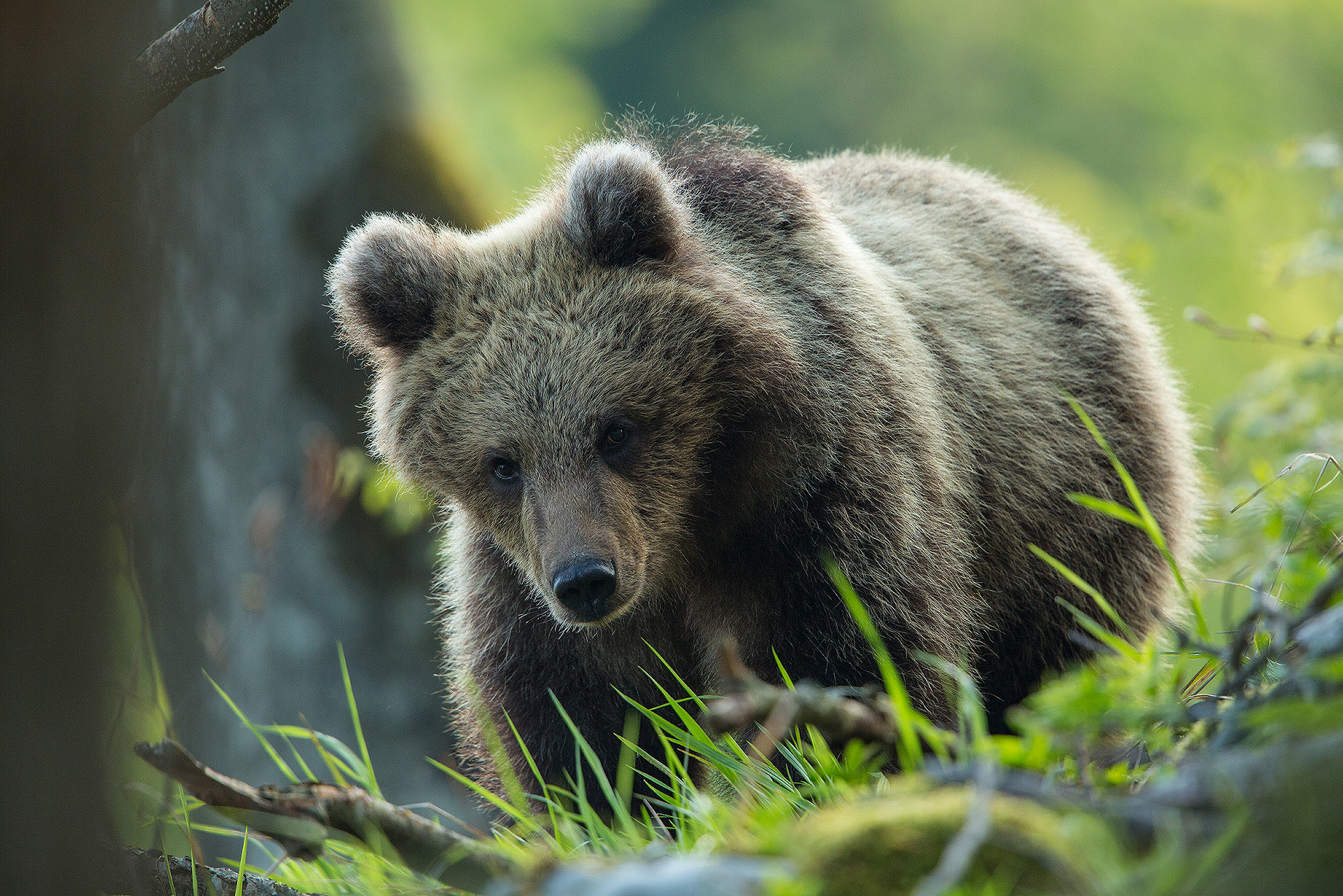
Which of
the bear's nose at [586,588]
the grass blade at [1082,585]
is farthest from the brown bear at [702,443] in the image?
the grass blade at [1082,585]

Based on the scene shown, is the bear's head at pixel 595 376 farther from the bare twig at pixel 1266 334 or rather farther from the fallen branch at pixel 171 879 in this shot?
the bare twig at pixel 1266 334

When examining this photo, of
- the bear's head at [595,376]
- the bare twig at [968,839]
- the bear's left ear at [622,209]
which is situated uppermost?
the bear's left ear at [622,209]

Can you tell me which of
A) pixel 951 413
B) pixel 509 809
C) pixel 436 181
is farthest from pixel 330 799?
pixel 436 181

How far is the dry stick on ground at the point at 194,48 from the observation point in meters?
3.12

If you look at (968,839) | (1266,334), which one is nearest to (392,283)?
(968,839)

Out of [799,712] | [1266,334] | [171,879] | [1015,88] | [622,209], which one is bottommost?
[171,879]

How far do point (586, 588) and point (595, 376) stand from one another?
758mm

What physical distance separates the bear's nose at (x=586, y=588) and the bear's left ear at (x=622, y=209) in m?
1.19

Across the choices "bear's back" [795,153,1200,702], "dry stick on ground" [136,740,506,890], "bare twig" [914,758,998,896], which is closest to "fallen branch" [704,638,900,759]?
"bare twig" [914,758,998,896]

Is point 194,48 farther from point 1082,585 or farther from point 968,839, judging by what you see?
point 968,839

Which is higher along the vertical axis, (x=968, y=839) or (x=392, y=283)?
(x=392, y=283)

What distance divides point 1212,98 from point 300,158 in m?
18.5

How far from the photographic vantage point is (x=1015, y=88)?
25031mm

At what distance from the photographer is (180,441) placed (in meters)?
7.88
